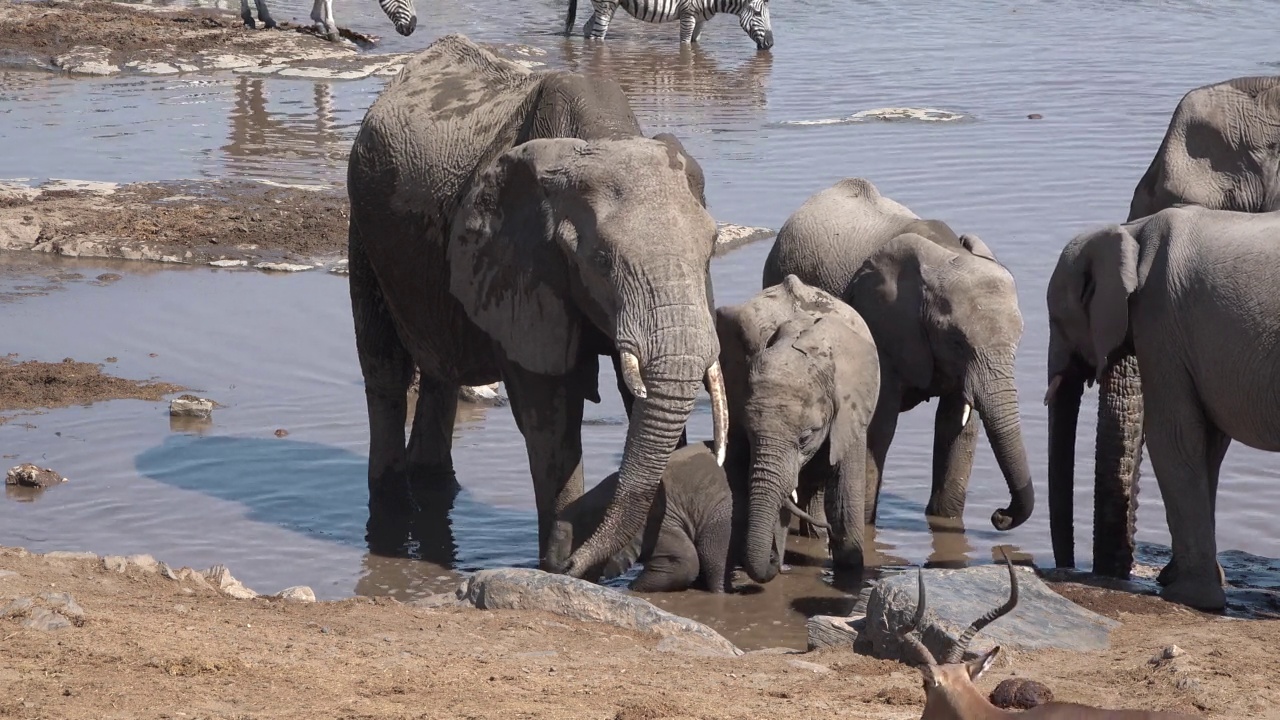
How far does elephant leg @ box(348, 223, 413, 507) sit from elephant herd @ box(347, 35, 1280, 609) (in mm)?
14

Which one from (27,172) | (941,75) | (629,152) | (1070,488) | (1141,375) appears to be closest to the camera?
(629,152)

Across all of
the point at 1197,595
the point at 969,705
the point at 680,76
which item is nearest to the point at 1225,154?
the point at 1197,595

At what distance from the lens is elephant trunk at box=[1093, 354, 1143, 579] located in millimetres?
7902

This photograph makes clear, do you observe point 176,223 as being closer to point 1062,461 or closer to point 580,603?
point 1062,461

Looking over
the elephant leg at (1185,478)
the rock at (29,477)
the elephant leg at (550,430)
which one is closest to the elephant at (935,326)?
the elephant leg at (1185,478)

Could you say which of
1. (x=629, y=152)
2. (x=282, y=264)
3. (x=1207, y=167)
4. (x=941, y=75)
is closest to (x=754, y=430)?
(x=629, y=152)

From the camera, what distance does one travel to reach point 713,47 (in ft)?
101

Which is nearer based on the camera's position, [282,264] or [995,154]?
[282,264]

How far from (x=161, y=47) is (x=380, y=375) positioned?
17181mm

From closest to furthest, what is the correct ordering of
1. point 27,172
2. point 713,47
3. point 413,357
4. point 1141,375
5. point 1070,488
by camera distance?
point 1141,375 → point 1070,488 → point 413,357 → point 27,172 → point 713,47

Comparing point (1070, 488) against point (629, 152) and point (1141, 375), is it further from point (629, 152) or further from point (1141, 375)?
point (629, 152)

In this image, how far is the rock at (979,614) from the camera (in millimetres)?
6062

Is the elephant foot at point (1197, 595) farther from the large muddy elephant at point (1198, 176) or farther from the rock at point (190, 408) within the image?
the rock at point (190, 408)

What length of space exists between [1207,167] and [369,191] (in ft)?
14.3
